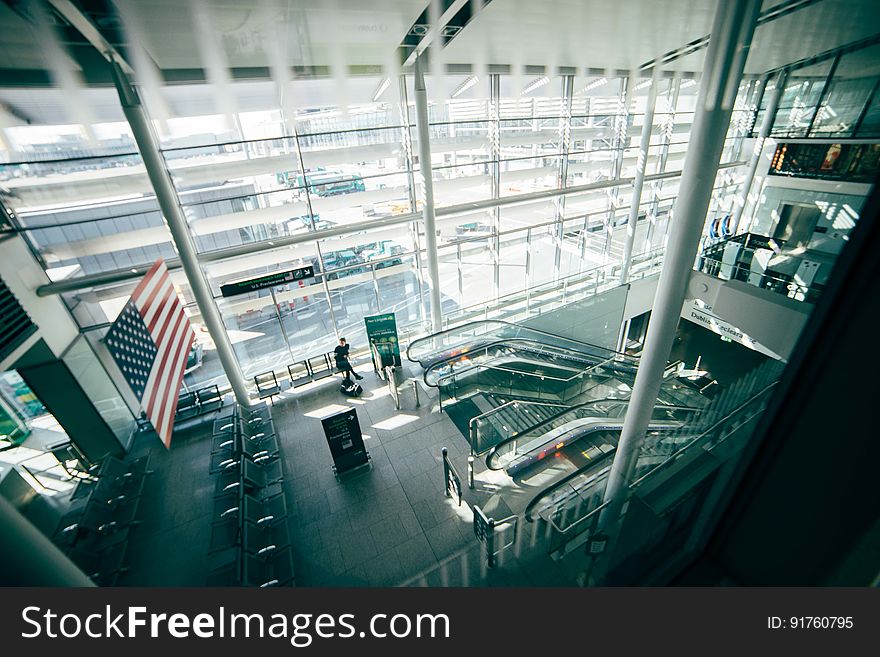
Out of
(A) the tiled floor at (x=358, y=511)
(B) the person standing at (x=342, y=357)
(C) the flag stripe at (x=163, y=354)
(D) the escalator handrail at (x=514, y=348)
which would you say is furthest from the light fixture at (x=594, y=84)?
(C) the flag stripe at (x=163, y=354)

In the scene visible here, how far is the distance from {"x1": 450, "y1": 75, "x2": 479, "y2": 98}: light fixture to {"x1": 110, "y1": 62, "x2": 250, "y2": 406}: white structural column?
7.16m

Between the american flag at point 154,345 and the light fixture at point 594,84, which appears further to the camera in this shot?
the light fixture at point 594,84

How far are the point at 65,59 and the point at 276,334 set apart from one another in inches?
258

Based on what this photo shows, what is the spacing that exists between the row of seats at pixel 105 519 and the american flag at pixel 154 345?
1918mm

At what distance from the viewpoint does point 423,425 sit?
8.00m

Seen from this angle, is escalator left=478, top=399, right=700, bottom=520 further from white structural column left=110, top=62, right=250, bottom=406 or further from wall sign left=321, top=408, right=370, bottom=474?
white structural column left=110, top=62, right=250, bottom=406

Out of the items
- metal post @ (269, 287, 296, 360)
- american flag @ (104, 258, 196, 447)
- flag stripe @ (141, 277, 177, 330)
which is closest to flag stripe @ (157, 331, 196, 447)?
american flag @ (104, 258, 196, 447)

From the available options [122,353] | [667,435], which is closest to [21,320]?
[122,353]

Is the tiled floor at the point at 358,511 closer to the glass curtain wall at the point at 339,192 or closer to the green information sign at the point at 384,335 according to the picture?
the green information sign at the point at 384,335

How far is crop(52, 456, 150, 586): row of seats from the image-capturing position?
529cm

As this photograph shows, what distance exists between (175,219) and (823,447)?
30.0 feet

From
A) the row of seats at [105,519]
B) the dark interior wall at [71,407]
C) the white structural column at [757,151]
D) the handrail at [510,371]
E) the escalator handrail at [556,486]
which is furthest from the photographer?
the white structural column at [757,151]

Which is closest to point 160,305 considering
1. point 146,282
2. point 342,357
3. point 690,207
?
point 146,282

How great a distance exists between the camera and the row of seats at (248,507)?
16.0ft
